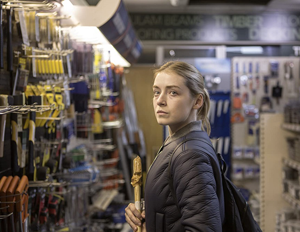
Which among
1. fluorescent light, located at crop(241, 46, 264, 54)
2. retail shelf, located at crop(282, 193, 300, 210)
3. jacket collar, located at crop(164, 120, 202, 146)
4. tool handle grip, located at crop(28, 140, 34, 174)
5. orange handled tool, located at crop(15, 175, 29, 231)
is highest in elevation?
fluorescent light, located at crop(241, 46, 264, 54)

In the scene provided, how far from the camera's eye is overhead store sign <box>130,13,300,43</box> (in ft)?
28.2

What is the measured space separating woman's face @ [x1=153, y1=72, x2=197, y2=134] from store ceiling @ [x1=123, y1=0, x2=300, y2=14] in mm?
6252

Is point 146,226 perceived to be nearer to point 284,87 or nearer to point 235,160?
point 235,160

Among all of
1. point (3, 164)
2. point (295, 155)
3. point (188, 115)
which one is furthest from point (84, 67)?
point (295, 155)

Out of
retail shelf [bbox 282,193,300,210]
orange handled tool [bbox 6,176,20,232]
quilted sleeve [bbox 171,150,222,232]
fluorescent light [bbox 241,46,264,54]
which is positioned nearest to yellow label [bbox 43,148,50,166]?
orange handled tool [bbox 6,176,20,232]

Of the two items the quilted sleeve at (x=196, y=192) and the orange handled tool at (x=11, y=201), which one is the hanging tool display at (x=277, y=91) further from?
the orange handled tool at (x=11, y=201)

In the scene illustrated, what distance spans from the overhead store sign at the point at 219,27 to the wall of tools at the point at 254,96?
7.06 ft

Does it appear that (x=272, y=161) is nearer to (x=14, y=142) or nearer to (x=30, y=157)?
(x=30, y=157)

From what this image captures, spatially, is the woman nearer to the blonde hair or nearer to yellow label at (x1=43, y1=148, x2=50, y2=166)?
the blonde hair

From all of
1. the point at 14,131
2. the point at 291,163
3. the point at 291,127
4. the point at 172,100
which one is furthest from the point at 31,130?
the point at 291,163

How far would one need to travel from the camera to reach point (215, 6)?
26.7 ft

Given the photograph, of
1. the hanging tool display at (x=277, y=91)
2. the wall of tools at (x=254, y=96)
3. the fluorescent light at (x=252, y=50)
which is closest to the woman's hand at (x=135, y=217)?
the wall of tools at (x=254, y=96)

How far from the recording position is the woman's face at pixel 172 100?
5.64 ft

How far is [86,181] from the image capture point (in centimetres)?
301
